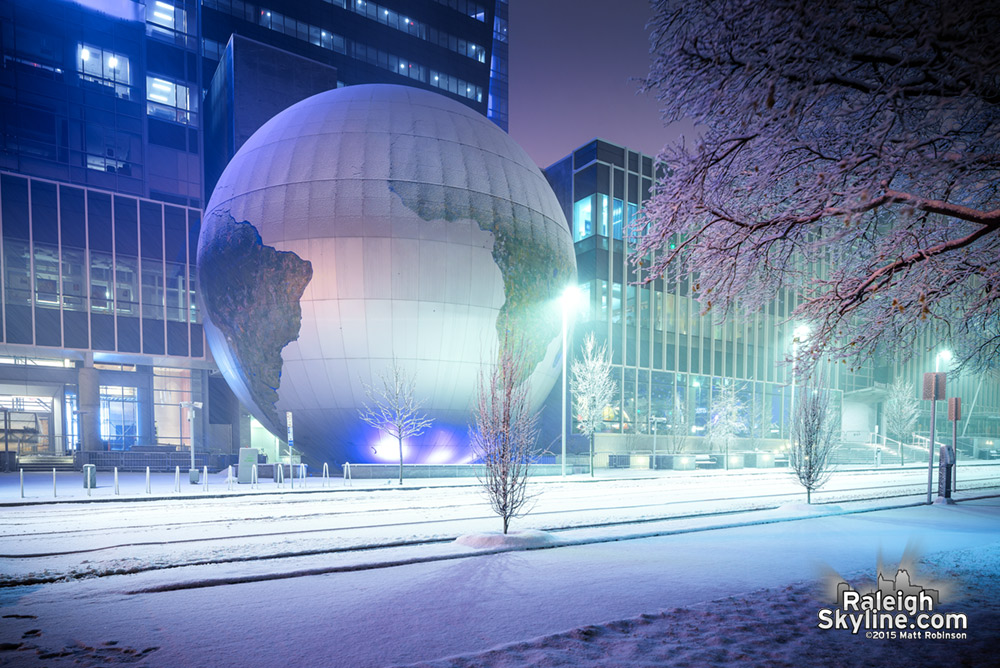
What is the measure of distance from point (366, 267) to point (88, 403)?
2248cm

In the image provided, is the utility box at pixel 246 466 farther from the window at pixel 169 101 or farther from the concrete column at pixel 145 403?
the window at pixel 169 101

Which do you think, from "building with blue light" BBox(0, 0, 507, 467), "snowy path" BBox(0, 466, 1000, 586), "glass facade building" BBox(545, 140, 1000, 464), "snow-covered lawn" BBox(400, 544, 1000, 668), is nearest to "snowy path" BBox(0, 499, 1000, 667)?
"snow-covered lawn" BBox(400, 544, 1000, 668)

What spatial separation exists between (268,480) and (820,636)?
986 inches

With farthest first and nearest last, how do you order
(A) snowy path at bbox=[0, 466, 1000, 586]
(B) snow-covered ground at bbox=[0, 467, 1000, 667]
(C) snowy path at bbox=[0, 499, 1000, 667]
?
(A) snowy path at bbox=[0, 466, 1000, 586]
(C) snowy path at bbox=[0, 499, 1000, 667]
(B) snow-covered ground at bbox=[0, 467, 1000, 667]

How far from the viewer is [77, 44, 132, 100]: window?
1745 inches

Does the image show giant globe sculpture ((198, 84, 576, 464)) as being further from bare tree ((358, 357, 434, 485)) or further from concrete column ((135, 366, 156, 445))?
concrete column ((135, 366, 156, 445))

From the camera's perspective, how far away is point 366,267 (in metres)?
22.8

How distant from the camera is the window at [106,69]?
44.3m

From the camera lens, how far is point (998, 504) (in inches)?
654

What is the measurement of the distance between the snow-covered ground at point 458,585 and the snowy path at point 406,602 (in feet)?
0.10

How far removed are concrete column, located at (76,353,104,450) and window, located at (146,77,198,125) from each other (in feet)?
78.6

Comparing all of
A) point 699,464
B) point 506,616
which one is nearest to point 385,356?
point 506,616

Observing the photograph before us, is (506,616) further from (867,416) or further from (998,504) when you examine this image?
(867,416)

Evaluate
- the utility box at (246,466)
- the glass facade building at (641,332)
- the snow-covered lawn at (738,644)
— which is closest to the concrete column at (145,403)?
the utility box at (246,466)
